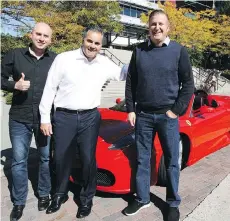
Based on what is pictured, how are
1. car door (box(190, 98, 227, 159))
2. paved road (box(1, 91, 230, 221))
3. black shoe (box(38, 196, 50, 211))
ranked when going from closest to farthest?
paved road (box(1, 91, 230, 221)) < black shoe (box(38, 196, 50, 211)) < car door (box(190, 98, 227, 159))

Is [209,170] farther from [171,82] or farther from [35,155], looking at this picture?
[35,155]

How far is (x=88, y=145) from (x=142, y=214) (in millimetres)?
952

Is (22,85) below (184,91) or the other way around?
the other way around

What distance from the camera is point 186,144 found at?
4.05 meters

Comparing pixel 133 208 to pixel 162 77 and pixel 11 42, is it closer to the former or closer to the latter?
pixel 162 77

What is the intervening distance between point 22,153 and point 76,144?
56 centimetres

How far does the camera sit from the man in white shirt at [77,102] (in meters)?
2.75

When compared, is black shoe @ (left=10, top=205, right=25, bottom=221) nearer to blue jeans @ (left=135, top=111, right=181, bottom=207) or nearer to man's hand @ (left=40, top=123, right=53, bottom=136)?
man's hand @ (left=40, top=123, right=53, bottom=136)

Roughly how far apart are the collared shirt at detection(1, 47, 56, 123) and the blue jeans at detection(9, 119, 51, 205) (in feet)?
0.32

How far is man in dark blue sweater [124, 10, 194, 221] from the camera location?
270 cm

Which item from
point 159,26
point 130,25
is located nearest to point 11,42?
point 159,26

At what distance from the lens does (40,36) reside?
2812 millimetres

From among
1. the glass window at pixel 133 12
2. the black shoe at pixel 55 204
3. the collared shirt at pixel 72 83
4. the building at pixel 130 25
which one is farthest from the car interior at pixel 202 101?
the glass window at pixel 133 12

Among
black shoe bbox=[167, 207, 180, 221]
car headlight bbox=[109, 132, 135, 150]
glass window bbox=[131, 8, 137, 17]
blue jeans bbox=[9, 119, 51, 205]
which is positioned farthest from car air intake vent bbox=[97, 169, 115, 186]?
glass window bbox=[131, 8, 137, 17]
